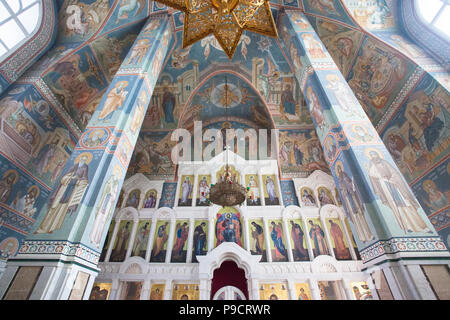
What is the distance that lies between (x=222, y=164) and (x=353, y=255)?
21.8 ft

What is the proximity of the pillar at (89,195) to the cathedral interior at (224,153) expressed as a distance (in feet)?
0.10

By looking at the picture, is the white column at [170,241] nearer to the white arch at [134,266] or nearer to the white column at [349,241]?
the white arch at [134,266]

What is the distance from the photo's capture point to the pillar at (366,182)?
9.95 feet

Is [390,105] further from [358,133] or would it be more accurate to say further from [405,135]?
[358,133]

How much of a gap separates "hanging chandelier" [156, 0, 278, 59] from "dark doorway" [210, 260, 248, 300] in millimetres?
8044

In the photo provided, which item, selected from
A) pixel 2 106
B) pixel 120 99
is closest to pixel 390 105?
pixel 120 99

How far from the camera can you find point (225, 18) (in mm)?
5930

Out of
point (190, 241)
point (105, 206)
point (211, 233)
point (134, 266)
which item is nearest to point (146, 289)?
point (134, 266)

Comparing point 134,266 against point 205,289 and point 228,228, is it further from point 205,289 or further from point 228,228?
point 228,228

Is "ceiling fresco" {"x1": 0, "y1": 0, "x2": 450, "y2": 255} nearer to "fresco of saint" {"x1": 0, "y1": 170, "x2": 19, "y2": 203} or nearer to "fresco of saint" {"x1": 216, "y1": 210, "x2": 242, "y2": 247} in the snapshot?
"fresco of saint" {"x1": 0, "y1": 170, "x2": 19, "y2": 203}

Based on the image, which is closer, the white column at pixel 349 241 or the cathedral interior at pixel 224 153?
the cathedral interior at pixel 224 153

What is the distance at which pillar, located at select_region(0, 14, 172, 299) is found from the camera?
300cm

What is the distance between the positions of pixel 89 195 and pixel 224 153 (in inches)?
303

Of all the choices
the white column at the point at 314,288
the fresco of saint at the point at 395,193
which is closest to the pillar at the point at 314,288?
the white column at the point at 314,288
